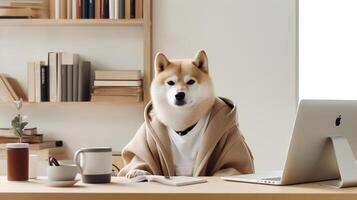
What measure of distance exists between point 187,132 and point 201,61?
1.04ft

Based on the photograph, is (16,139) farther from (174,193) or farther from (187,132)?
(174,193)

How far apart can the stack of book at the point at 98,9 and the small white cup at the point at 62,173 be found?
2063 millimetres

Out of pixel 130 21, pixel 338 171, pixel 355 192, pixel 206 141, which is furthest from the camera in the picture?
Answer: pixel 130 21

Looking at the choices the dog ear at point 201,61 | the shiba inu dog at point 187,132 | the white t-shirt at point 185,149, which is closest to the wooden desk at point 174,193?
the shiba inu dog at point 187,132

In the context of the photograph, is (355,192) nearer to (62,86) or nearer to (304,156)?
(304,156)

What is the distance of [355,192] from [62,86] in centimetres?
242

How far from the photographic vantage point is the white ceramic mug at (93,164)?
180 centimetres

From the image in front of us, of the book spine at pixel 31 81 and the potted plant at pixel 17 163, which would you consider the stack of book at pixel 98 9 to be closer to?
the book spine at pixel 31 81

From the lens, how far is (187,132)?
250 cm

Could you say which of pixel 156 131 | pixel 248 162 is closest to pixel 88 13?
pixel 156 131

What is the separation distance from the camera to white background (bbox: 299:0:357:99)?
12.6 ft

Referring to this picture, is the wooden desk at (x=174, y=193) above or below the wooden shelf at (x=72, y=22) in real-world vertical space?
below

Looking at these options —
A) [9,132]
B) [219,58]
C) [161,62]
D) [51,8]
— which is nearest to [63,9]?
[51,8]

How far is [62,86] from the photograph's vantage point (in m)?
3.71
